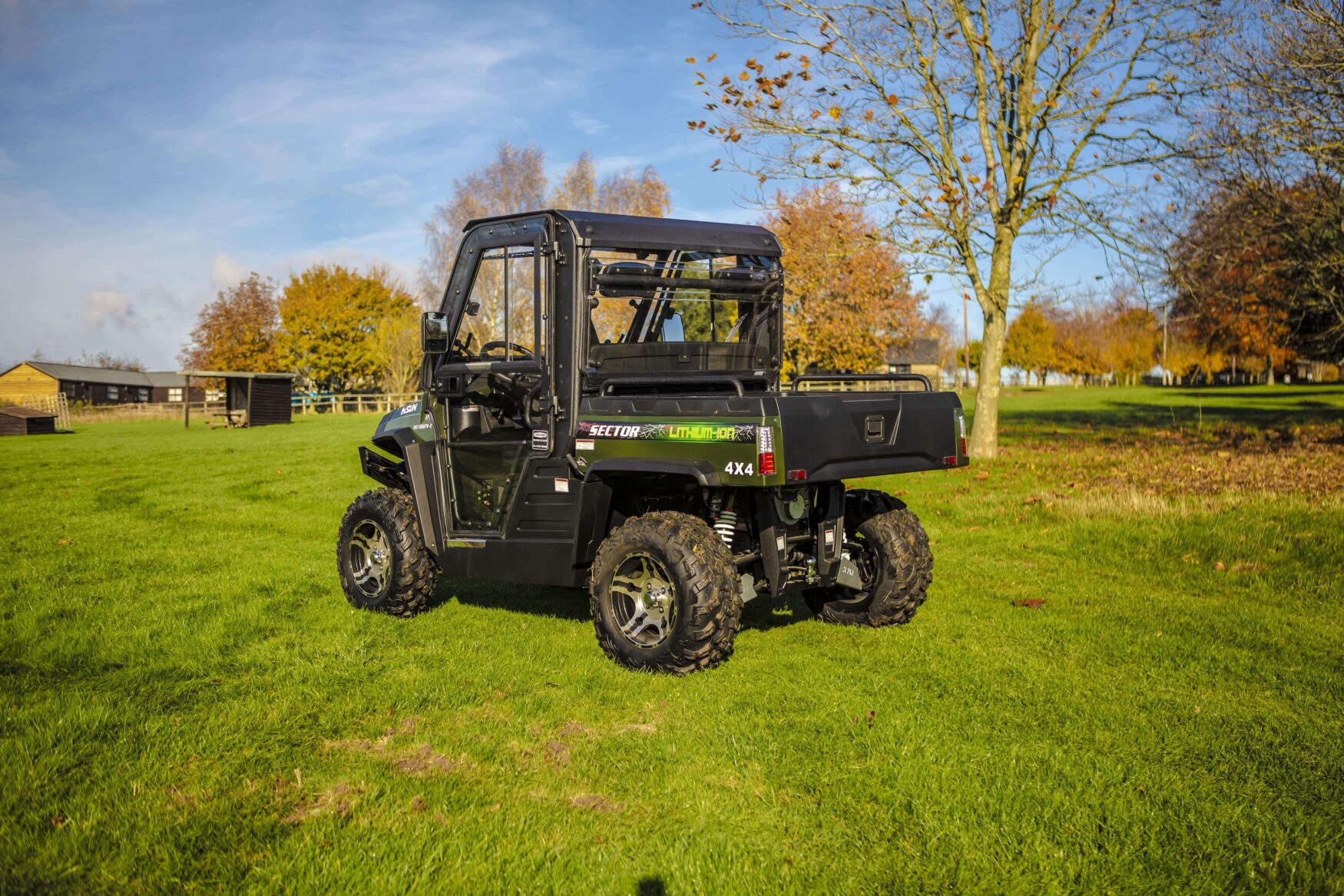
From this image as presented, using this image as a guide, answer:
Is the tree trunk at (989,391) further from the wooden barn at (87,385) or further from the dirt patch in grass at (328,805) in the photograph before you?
the wooden barn at (87,385)

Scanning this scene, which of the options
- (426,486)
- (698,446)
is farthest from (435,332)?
(698,446)

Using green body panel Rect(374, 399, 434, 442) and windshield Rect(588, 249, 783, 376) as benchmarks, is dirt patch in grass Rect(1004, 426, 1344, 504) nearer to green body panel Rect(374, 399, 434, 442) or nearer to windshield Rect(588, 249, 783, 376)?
windshield Rect(588, 249, 783, 376)

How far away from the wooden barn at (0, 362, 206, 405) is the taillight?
269 feet

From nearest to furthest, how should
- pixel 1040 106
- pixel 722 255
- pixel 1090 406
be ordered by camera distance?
pixel 722 255 → pixel 1040 106 → pixel 1090 406

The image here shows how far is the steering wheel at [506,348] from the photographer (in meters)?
6.67

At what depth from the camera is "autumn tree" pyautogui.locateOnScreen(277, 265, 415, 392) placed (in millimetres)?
67562

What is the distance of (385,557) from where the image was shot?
7539mm

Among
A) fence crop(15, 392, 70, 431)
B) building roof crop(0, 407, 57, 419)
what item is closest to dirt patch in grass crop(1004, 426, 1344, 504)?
building roof crop(0, 407, 57, 419)

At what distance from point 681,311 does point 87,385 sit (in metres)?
93.8

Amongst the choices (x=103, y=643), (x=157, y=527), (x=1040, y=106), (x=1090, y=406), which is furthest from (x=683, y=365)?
(x=1090, y=406)

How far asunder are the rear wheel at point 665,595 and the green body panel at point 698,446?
1.40ft

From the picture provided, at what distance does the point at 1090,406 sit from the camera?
44125 millimetres

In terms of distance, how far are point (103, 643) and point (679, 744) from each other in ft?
13.1

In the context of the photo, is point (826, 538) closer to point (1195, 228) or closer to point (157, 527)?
point (157, 527)
